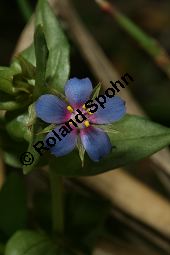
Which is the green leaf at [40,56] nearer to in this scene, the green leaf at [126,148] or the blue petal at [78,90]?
the blue petal at [78,90]

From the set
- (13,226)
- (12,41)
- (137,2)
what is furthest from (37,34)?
(137,2)

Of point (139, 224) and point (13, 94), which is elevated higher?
point (13, 94)

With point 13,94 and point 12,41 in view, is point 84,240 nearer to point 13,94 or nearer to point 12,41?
point 13,94

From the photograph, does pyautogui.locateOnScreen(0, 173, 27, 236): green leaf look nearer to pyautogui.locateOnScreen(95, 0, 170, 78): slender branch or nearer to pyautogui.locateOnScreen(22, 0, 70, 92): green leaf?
pyautogui.locateOnScreen(22, 0, 70, 92): green leaf

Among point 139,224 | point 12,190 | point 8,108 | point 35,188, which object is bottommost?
point 139,224

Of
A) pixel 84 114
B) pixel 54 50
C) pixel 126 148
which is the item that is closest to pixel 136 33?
pixel 54 50

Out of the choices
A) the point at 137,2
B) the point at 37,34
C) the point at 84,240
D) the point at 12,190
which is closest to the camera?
the point at 37,34

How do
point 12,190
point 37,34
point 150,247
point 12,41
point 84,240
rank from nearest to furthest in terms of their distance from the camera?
point 37,34, point 12,190, point 84,240, point 150,247, point 12,41

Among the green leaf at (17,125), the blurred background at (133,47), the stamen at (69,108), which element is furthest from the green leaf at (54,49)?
the blurred background at (133,47)
